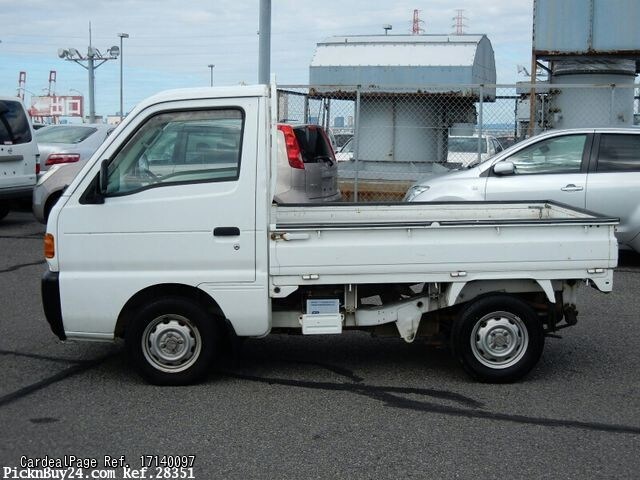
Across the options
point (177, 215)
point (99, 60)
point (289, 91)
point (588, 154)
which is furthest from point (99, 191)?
point (99, 60)

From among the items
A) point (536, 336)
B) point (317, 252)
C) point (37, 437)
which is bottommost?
point (37, 437)

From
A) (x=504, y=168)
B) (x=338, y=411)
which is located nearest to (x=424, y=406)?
(x=338, y=411)

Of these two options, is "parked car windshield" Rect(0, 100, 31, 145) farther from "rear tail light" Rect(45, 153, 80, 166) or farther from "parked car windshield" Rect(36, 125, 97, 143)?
"parked car windshield" Rect(36, 125, 97, 143)

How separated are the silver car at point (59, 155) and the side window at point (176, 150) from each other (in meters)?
7.82

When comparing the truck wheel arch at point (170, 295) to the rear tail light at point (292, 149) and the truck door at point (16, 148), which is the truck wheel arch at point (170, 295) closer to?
the rear tail light at point (292, 149)

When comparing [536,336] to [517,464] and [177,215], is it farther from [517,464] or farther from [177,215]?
[177,215]

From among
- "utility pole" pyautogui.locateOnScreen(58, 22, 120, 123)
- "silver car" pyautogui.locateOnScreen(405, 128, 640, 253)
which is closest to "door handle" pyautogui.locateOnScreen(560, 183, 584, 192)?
"silver car" pyautogui.locateOnScreen(405, 128, 640, 253)

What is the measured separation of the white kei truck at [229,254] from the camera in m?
5.86

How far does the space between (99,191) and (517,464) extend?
3.25 m

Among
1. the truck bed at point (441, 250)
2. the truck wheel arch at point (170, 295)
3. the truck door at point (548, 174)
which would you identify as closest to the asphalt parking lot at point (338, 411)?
the truck wheel arch at point (170, 295)

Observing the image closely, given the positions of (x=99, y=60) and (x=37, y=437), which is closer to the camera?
(x=37, y=437)

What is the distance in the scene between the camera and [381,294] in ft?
20.9

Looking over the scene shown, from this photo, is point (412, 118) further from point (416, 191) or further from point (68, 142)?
point (68, 142)

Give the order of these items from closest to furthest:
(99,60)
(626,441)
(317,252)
Result: (626,441) < (317,252) < (99,60)
